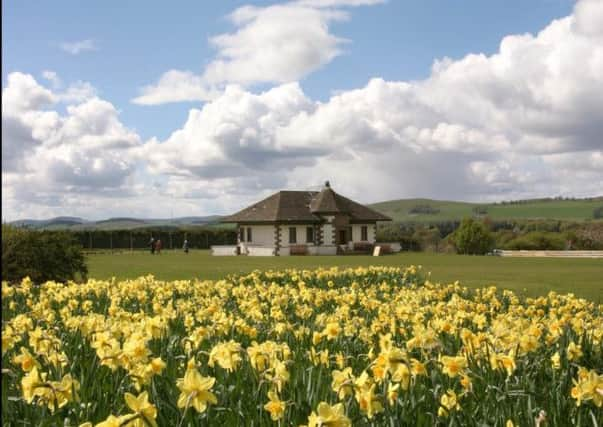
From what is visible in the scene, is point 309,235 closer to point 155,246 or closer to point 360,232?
point 360,232

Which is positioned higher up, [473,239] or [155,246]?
[473,239]

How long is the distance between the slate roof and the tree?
7.65 m

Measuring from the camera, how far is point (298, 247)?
159 ft

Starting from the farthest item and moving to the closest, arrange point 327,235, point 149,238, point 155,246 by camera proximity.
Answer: point 149,238 → point 155,246 → point 327,235

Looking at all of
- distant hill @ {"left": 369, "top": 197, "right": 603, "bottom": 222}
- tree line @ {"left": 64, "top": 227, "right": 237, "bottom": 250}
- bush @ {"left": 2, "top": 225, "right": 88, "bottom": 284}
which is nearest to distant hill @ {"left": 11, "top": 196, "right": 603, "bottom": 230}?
distant hill @ {"left": 369, "top": 197, "right": 603, "bottom": 222}

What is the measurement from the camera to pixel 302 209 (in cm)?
5228

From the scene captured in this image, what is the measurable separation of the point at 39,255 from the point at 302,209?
37.3 meters

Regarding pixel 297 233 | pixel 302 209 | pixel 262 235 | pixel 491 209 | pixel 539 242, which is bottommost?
pixel 539 242

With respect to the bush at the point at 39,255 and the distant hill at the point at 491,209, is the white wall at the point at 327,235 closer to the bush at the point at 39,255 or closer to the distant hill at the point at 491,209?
the bush at the point at 39,255

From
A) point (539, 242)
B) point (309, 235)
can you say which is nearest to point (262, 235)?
point (309, 235)

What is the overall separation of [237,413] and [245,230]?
49.4m

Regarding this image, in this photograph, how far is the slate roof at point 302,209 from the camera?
50.8 meters

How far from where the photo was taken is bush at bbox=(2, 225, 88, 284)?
1527 centimetres

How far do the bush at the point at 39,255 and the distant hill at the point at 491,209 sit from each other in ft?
318
